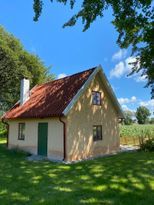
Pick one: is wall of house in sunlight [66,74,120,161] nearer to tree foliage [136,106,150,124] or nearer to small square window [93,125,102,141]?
small square window [93,125,102,141]

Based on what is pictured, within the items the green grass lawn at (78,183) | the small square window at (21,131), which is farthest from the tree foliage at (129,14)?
the small square window at (21,131)

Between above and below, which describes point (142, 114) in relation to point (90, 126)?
above

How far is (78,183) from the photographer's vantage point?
356 inches

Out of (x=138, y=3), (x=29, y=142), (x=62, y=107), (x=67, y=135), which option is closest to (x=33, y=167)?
(x=67, y=135)

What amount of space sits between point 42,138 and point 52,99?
9.24 ft

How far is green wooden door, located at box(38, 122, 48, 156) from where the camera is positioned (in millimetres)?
15916

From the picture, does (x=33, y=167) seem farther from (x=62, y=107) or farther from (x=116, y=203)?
(x=116, y=203)

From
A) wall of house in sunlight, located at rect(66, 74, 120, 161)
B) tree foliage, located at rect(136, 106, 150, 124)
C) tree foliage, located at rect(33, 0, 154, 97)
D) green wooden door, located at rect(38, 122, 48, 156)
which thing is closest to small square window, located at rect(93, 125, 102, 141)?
wall of house in sunlight, located at rect(66, 74, 120, 161)

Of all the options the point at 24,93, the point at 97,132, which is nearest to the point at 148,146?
the point at 97,132

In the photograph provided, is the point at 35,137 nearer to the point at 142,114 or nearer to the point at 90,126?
the point at 90,126

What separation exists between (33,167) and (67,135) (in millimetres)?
3129

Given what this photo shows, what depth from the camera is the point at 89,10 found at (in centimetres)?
896

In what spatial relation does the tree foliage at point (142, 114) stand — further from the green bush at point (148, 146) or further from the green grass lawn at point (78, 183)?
the green grass lawn at point (78, 183)

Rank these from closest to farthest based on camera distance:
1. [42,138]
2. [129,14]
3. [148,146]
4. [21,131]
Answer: [129,14] → [42,138] → [148,146] → [21,131]
